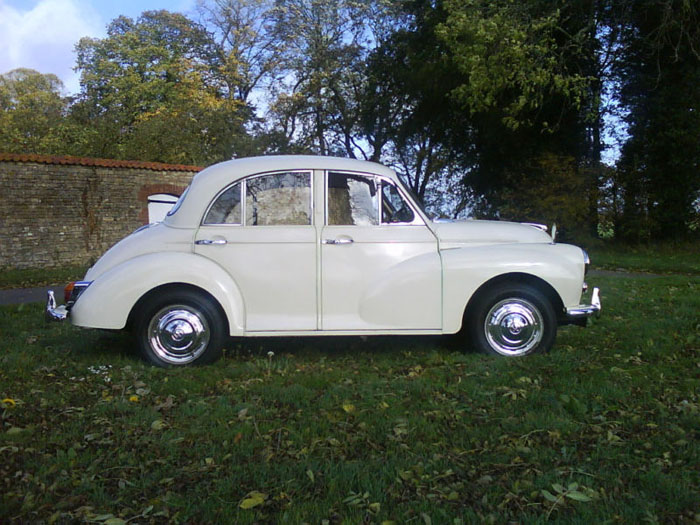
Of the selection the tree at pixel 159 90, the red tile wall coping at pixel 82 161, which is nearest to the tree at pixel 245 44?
the tree at pixel 159 90

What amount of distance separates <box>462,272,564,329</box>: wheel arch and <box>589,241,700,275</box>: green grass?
→ 9.61m

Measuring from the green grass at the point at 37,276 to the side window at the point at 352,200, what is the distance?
9.16 meters

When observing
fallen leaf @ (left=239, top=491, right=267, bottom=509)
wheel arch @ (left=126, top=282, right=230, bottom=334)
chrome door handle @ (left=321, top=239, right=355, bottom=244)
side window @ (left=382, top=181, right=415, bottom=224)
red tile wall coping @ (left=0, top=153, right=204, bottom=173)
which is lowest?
fallen leaf @ (left=239, top=491, right=267, bottom=509)

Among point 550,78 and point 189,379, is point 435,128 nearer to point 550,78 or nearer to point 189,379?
point 550,78

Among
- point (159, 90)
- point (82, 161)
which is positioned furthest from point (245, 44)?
point (82, 161)

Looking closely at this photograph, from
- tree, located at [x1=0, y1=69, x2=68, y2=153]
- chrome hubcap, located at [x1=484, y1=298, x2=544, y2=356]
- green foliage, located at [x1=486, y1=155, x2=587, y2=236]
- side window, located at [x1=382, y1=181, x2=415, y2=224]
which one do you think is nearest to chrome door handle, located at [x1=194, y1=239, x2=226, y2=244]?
side window, located at [x1=382, y1=181, x2=415, y2=224]

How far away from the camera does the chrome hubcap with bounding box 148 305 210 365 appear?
5402mm

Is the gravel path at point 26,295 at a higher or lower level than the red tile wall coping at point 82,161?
lower

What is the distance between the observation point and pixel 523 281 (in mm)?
5652

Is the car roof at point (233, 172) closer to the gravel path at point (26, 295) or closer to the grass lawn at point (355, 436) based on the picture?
the grass lawn at point (355, 436)

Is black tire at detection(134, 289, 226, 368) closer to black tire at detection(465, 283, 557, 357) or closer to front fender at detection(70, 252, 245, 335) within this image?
front fender at detection(70, 252, 245, 335)

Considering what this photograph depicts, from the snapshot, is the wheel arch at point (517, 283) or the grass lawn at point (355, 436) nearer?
the grass lawn at point (355, 436)

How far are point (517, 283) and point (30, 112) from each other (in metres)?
36.7

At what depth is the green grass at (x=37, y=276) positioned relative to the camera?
Answer: 12844 millimetres
